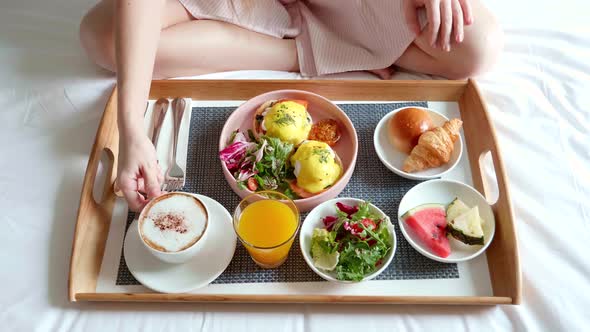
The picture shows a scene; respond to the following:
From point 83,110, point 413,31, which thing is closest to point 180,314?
point 83,110

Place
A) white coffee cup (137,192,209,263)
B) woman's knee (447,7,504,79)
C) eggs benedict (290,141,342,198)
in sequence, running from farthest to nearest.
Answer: woman's knee (447,7,504,79) → eggs benedict (290,141,342,198) → white coffee cup (137,192,209,263)

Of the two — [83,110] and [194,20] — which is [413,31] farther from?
[83,110]

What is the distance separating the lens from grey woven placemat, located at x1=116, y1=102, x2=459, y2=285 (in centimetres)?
96

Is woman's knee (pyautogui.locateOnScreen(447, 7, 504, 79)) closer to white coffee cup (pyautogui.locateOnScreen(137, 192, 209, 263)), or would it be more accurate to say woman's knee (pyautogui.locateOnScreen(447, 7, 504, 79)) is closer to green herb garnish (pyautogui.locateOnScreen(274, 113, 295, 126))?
green herb garnish (pyautogui.locateOnScreen(274, 113, 295, 126))

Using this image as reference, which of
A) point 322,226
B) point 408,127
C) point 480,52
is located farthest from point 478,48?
point 322,226

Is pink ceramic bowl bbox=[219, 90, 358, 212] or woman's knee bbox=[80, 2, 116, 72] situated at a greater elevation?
woman's knee bbox=[80, 2, 116, 72]

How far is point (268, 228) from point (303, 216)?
13cm

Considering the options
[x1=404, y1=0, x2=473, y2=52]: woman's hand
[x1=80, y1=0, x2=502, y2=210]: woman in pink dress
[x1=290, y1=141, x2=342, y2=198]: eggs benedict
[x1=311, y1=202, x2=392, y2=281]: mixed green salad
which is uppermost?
[x1=404, y1=0, x2=473, y2=52]: woman's hand

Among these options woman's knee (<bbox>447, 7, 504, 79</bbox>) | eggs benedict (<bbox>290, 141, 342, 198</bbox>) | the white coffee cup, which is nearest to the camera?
the white coffee cup

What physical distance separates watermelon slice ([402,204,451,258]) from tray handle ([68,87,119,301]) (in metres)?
0.65

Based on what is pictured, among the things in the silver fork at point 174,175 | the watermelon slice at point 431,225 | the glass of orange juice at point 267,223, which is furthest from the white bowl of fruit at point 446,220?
the silver fork at point 174,175

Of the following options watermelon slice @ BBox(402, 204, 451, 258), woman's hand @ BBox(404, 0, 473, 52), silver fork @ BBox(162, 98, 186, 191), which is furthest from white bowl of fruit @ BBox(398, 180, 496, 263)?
silver fork @ BBox(162, 98, 186, 191)

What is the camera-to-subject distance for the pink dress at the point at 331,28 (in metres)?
1.24

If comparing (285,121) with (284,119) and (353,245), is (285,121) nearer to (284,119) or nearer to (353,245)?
(284,119)
